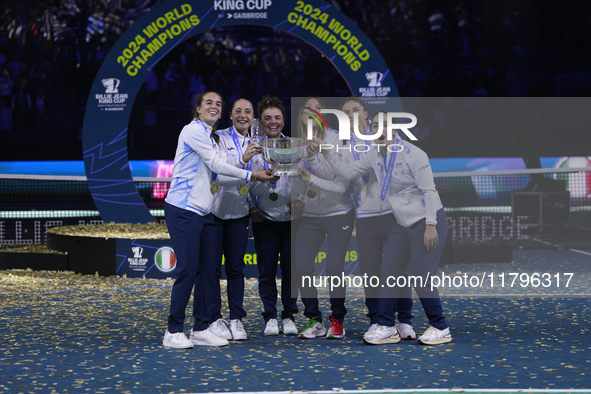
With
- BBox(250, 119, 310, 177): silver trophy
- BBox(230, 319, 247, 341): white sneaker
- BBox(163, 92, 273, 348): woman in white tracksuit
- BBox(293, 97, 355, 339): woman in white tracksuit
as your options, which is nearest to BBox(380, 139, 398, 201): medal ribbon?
BBox(293, 97, 355, 339): woman in white tracksuit

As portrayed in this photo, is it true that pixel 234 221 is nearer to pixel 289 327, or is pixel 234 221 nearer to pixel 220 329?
pixel 220 329

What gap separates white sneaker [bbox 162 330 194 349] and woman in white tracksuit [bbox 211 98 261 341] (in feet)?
0.99

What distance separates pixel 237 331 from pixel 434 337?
129 cm

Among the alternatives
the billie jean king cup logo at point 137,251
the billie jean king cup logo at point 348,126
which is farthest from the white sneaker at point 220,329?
the billie jean king cup logo at point 137,251

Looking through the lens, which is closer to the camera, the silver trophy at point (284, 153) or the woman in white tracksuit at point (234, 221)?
the silver trophy at point (284, 153)

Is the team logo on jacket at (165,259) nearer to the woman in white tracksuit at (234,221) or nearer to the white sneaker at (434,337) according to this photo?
the woman in white tracksuit at (234,221)

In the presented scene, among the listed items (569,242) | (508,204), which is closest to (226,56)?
(508,204)

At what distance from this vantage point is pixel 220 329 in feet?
14.5

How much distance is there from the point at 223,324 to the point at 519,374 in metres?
1.95

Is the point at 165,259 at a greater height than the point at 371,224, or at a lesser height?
lesser

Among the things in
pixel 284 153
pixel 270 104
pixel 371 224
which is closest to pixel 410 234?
pixel 371 224

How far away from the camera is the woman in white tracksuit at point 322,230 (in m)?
4.43

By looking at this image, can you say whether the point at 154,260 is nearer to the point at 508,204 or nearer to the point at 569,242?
the point at 569,242

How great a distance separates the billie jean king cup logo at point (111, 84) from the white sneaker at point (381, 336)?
15.4ft
